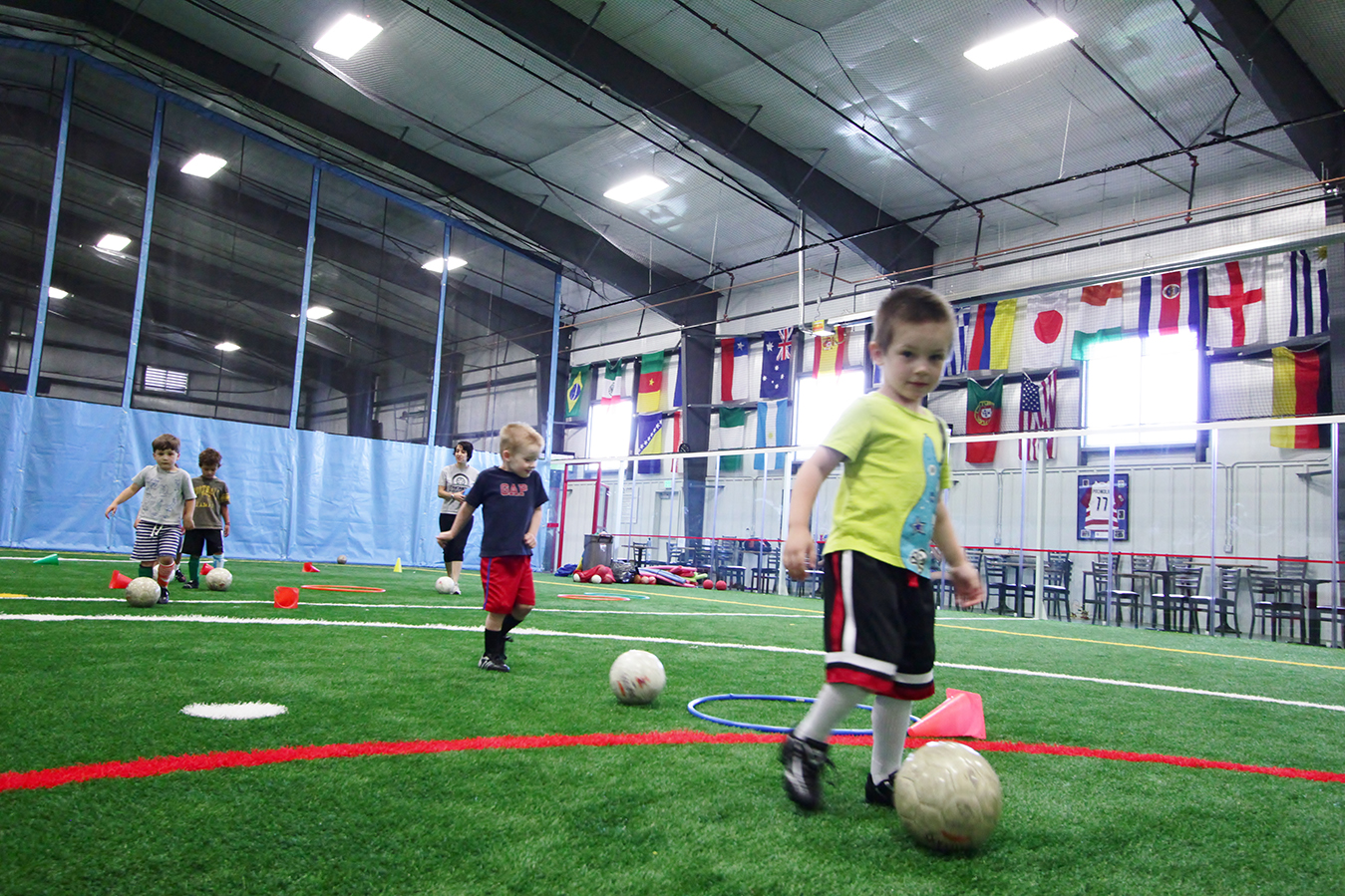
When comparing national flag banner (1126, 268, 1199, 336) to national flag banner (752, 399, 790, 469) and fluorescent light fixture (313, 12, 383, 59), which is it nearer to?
national flag banner (752, 399, 790, 469)

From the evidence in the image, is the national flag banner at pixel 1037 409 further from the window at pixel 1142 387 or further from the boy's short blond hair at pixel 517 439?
the boy's short blond hair at pixel 517 439

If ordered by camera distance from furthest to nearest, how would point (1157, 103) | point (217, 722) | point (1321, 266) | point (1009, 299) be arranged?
point (1009, 299), point (1321, 266), point (1157, 103), point (217, 722)

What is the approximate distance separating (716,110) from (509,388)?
7655 millimetres

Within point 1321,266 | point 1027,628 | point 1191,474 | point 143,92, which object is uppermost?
point 143,92

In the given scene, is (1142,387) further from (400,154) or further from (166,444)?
(166,444)

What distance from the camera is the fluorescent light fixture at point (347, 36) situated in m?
12.5

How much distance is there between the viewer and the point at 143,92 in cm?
1442

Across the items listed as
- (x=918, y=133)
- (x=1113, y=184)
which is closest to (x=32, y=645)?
(x=918, y=133)

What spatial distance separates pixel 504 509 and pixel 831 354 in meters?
16.8

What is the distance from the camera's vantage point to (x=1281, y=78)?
1176cm

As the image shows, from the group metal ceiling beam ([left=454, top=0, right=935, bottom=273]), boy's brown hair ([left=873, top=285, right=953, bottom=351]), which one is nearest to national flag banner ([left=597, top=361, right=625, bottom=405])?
metal ceiling beam ([left=454, top=0, right=935, bottom=273])

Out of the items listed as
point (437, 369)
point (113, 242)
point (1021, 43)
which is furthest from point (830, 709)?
point (437, 369)

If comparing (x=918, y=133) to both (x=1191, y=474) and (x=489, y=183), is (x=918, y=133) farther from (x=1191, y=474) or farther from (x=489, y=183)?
(x=489, y=183)

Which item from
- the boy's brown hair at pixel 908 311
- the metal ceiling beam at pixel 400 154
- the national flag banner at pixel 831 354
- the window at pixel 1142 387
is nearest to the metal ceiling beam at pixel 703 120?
the national flag banner at pixel 831 354
